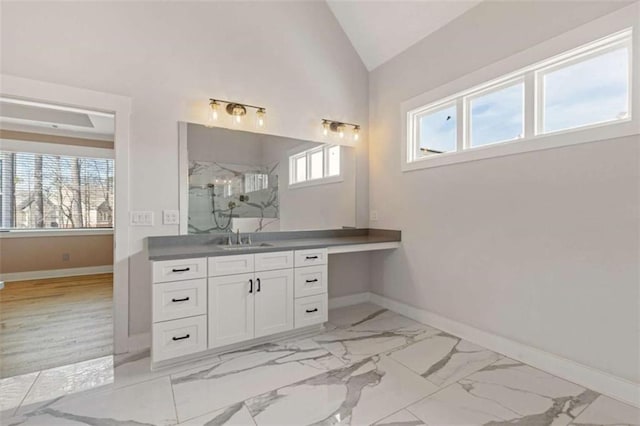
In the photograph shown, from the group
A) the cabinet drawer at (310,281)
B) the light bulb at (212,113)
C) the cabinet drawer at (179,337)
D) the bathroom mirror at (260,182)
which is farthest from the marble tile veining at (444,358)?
the light bulb at (212,113)

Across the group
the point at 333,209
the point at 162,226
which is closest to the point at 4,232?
the point at 162,226

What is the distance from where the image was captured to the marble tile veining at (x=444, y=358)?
7.11 ft

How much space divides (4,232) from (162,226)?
4.30 metres

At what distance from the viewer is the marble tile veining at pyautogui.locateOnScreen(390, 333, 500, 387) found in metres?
2.17

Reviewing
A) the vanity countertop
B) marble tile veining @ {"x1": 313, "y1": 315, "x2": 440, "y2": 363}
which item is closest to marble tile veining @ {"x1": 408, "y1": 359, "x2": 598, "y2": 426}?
marble tile veining @ {"x1": 313, "y1": 315, "x2": 440, "y2": 363}

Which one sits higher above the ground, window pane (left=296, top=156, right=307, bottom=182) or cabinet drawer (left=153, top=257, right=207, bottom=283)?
window pane (left=296, top=156, right=307, bottom=182)

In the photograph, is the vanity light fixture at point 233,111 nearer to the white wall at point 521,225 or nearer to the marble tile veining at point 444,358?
the white wall at point 521,225

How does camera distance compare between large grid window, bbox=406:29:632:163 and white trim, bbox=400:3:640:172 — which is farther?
large grid window, bbox=406:29:632:163

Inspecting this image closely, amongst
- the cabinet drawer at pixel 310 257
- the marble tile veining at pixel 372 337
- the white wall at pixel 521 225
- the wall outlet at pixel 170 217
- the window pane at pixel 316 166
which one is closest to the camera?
the white wall at pixel 521 225

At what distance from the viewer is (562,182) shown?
2125 mm

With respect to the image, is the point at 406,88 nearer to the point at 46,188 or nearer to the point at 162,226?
the point at 162,226

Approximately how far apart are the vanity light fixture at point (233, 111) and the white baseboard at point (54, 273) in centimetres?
439

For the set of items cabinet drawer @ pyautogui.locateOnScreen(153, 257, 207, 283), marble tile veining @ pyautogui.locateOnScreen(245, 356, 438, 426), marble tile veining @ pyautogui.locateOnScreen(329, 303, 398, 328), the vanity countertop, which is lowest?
marble tile veining @ pyautogui.locateOnScreen(329, 303, 398, 328)

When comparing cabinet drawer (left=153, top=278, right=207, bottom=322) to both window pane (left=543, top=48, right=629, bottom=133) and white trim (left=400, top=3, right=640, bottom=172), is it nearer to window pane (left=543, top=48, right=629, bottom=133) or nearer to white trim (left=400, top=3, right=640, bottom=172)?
white trim (left=400, top=3, right=640, bottom=172)
